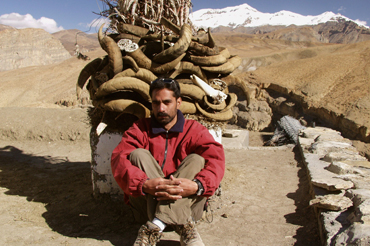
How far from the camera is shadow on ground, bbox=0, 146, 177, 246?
2672mm

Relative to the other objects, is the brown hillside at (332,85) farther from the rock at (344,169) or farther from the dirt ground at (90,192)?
the rock at (344,169)

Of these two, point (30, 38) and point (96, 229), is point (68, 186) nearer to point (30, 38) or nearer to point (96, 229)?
point (96, 229)

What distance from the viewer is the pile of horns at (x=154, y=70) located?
9.64 ft

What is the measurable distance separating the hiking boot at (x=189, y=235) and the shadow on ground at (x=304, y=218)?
3.17 ft

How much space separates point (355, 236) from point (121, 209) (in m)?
2.21

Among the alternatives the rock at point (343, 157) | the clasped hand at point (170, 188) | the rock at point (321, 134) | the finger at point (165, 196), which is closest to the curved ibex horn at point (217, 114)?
the clasped hand at point (170, 188)

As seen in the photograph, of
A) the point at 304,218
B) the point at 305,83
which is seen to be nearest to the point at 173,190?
the point at 304,218

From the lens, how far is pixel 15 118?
7.58 metres

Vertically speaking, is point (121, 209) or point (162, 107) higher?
point (162, 107)

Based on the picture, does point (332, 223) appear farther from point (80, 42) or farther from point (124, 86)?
point (80, 42)

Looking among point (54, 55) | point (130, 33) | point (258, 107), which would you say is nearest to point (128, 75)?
point (130, 33)

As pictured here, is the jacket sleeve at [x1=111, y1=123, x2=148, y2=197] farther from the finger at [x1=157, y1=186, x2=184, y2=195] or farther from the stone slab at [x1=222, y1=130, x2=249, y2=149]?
the stone slab at [x1=222, y1=130, x2=249, y2=149]

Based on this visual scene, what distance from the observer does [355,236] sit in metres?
1.92

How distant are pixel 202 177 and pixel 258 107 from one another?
32.7 ft
